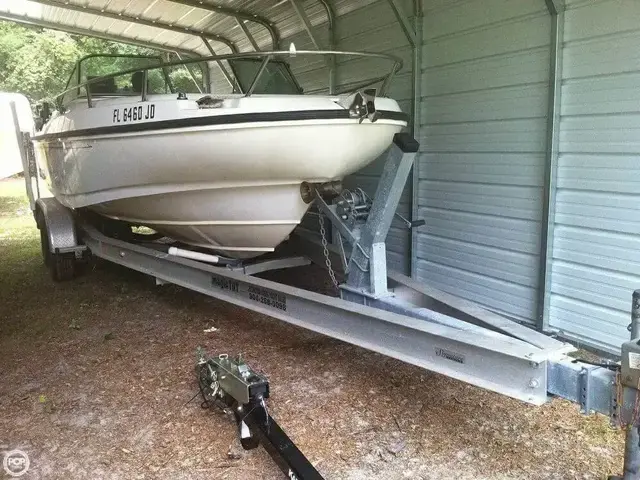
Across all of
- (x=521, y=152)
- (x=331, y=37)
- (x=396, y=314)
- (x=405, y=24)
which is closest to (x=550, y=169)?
(x=521, y=152)

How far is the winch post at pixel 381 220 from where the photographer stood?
321cm

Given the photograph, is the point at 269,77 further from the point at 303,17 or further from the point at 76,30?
the point at 76,30

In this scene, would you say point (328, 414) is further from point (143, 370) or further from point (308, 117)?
point (308, 117)

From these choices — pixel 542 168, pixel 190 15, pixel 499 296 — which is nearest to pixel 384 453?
pixel 499 296

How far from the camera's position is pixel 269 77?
15.6 feet

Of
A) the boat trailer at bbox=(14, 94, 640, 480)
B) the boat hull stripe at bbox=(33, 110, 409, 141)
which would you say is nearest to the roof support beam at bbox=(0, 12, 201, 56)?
the boat trailer at bbox=(14, 94, 640, 480)

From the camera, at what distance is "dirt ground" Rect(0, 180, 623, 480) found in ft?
8.14

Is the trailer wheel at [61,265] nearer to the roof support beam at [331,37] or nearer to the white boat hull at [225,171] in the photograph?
the white boat hull at [225,171]

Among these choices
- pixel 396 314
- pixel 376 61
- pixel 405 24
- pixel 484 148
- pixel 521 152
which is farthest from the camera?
pixel 376 61

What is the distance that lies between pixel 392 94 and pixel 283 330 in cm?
243

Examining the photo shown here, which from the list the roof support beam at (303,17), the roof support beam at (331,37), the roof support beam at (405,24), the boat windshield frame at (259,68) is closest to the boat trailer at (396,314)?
the boat windshield frame at (259,68)

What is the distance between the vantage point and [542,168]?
3764mm

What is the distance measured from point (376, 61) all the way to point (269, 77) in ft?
3.70

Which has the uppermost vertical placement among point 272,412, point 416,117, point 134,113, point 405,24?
point 405,24
